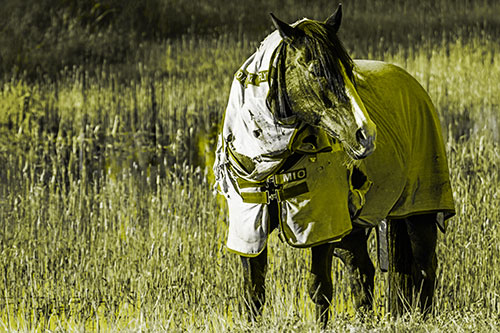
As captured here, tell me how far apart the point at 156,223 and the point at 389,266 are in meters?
1.96

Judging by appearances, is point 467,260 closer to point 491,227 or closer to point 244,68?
point 491,227

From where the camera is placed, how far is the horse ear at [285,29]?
9.31ft

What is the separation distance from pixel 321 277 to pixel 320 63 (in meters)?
0.83

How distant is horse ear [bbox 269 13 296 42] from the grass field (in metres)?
1.13

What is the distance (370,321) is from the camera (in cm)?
368

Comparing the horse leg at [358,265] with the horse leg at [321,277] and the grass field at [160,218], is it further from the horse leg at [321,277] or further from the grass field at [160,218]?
the horse leg at [321,277]

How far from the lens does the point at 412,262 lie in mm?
3924

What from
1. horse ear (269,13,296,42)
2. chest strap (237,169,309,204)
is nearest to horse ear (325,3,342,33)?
horse ear (269,13,296,42)

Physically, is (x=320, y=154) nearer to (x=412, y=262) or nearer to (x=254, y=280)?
(x=254, y=280)

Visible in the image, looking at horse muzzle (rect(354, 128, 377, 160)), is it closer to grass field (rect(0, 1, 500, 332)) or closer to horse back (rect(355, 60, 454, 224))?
horse back (rect(355, 60, 454, 224))

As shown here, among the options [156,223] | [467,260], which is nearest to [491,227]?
[467,260]

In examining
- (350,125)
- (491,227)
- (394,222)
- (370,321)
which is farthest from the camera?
(491,227)

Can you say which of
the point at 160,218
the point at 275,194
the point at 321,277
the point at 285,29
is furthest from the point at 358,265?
the point at 160,218

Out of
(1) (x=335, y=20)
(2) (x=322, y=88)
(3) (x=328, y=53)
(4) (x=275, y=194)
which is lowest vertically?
(4) (x=275, y=194)
